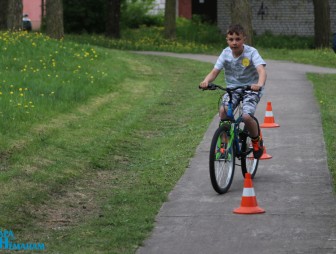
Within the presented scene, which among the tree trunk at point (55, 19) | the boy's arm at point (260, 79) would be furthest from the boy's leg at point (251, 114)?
the tree trunk at point (55, 19)

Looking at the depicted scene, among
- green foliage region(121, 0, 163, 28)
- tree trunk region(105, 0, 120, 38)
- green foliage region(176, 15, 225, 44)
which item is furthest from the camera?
green foliage region(121, 0, 163, 28)

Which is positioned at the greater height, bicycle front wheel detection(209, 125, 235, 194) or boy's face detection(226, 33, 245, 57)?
boy's face detection(226, 33, 245, 57)

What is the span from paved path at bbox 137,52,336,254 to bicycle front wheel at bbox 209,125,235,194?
0.45 ft

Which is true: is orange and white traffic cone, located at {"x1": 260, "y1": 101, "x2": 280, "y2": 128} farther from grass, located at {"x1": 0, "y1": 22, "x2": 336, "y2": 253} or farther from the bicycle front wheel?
the bicycle front wheel

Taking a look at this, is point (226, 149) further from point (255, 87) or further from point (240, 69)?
point (240, 69)

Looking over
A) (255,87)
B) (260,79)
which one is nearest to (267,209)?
(255,87)

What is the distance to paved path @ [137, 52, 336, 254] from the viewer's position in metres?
8.18

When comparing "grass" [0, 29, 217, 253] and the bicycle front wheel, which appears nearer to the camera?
"grass" [0, 29, 217, 253]

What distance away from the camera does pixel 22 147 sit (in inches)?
495

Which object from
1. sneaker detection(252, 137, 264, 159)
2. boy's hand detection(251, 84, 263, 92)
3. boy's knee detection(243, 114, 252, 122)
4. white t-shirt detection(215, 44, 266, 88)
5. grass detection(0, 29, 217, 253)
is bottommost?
Result: grass detection(0, 29, 217, 253)

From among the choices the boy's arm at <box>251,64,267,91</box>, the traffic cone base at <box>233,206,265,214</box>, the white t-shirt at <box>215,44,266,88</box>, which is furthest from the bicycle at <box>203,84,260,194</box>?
the traffic cone base at <box>233,206,265,214</box>

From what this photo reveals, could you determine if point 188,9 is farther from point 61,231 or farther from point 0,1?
point 61,231

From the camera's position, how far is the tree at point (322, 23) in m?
36.3

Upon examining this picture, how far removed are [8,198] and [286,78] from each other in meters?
14.3
